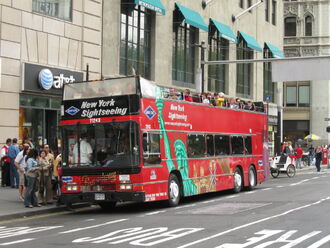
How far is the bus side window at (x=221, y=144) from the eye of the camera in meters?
20.4

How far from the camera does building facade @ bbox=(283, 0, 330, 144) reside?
210 ft

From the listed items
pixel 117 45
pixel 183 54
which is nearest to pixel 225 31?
pixel 183 54

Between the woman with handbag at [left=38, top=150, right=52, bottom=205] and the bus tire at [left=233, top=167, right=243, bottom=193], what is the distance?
715 centimetres

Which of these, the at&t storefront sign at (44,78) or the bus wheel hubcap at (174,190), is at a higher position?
the at&t storefront sign at (44,78)

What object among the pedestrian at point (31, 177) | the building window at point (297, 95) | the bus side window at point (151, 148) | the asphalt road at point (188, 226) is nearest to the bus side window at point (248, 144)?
the asphalt road at point (188, 226)

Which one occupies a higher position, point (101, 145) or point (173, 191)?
point (101, 145)

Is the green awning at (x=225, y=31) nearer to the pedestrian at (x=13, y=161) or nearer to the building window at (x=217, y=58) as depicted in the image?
the building window at (x=217, y=58)

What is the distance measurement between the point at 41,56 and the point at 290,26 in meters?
46.1

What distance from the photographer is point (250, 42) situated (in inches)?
1678

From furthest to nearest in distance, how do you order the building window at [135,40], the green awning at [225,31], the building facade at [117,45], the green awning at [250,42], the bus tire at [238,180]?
1. the green awning at [250,42]
2. the green awning at [225,31]
3. the building window at [135,40]
4. the building facade at [117,45]
5. the bus tire at [238,180]

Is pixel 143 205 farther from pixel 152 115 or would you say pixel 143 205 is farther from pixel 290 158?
pixel 290 158

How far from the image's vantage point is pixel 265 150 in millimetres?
25375

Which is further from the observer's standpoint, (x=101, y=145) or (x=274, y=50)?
(x=274, y=50)

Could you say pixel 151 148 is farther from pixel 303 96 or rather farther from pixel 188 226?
pixel 303 96
